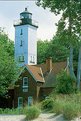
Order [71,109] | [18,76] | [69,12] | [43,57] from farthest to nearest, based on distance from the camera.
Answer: [43,57]
[18,76]
[69,12]
[71,109]

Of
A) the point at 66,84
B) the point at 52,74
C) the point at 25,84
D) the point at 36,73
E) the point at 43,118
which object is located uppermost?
the point at 36,73

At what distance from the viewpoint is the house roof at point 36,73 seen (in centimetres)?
5327

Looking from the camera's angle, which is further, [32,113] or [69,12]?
[69,12]

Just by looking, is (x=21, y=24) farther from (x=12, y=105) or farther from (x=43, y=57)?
(x=12, y=105)

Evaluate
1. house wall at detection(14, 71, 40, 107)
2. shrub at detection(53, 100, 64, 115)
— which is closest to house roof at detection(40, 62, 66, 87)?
house wall at detection(14, 71, 40, 107)

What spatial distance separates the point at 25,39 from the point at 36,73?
19096mm

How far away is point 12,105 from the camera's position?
5494 centimetres

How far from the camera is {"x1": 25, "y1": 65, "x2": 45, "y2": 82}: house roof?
5327cm

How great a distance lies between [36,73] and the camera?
179 ft

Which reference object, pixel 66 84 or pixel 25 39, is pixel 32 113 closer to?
pixel 66 84

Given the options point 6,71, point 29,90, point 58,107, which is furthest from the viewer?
point 29,90

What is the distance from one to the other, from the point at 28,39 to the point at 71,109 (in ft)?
156

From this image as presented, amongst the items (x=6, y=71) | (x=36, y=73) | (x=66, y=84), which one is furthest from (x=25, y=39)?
(x=66, y=84)

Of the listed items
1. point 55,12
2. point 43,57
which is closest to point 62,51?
point 43,57
